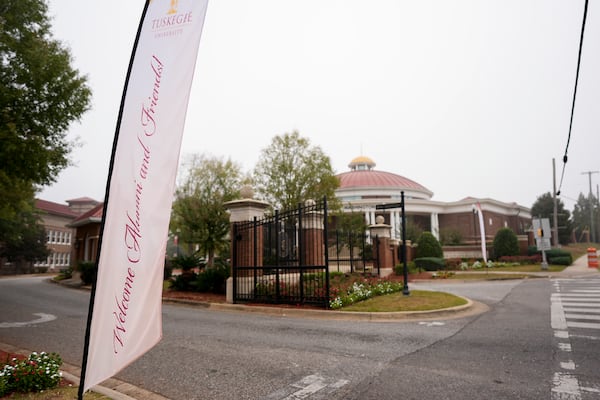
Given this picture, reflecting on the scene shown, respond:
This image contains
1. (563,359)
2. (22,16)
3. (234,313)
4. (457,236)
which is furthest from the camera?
(457,236)

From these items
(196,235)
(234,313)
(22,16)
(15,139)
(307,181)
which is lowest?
(234,313)

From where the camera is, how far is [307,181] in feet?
90.9

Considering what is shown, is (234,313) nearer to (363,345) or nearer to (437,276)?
(363,345)

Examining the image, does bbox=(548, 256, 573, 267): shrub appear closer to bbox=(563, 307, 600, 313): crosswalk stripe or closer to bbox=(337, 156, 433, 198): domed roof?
bbox=(563, 307, 600, 313): crosswalk stripe

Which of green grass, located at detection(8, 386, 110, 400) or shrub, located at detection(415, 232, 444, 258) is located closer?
green grass, located at detection(8, 386, 110, 400)

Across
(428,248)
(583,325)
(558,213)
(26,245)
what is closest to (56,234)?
(26,245)

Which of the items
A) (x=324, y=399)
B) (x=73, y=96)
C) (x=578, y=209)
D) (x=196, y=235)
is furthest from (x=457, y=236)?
(x=578, y=209)

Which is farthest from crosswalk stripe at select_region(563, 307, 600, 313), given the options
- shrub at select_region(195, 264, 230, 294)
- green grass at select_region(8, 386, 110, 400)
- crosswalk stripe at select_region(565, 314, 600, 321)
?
green grass at select_region(8, 386, 110, 400)

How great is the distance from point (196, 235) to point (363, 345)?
887 inches

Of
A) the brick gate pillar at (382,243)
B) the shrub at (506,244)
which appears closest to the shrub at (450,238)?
the shrub at (506,244)

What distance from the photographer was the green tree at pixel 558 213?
56375 millimetres

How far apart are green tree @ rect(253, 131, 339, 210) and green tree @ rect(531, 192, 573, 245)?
4239cm

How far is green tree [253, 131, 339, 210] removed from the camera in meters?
27.6

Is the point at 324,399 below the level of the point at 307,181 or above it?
below
